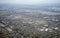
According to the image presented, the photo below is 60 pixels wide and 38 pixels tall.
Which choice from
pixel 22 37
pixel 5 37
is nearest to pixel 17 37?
pixel 22 37

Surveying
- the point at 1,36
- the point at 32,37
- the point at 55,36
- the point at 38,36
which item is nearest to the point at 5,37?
the point at 1,36

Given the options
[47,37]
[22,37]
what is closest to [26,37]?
[22,37]

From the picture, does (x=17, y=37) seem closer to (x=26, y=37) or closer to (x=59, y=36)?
(x=26, y=37)

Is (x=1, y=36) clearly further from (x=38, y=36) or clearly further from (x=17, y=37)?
(x=38, y=36)

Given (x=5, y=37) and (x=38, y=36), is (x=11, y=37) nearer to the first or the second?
(x=5, y=37)

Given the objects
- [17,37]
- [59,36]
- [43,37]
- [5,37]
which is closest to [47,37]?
[43,37]

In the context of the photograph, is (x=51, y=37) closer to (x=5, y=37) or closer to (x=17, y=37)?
(x=17, y=37)
